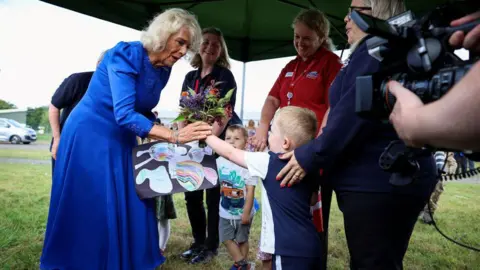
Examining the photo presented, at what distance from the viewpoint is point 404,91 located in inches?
31.7

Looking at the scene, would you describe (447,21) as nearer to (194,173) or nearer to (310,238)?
(310,238)

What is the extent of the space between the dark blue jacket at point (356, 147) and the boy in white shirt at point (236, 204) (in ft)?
4.84

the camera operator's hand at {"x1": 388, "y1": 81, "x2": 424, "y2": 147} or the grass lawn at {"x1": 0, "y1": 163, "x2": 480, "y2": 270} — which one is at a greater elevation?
the camera operator's hand at {"x1": 388, "y1": 81, "x2": 424, "y2": 147}

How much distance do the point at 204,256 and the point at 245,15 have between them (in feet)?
12.0

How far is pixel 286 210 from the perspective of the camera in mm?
1691

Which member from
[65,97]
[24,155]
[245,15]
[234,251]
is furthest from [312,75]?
[24,155]

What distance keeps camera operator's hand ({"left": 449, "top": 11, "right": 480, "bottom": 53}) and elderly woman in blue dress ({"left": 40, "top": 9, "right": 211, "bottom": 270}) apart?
134 centimetres

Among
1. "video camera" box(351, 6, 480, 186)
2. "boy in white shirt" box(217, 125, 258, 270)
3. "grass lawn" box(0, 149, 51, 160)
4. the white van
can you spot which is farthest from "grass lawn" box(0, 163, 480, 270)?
the white van

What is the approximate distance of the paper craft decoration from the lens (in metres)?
1.94

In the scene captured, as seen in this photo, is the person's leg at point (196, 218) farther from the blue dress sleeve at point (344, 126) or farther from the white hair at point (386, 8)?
the white hair at point (386, 8)

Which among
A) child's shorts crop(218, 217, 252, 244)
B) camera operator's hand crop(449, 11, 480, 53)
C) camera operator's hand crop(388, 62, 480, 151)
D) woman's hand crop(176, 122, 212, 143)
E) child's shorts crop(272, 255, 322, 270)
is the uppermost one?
camera operator's hand crop(449, 11, 480, 53)

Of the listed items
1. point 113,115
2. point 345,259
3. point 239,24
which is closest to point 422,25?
point 113,115

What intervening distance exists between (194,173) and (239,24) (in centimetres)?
426

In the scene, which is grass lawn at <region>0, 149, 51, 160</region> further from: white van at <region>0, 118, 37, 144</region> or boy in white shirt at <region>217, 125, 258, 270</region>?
boy in white shirt at <region>217, 125, 258, 270</region>
